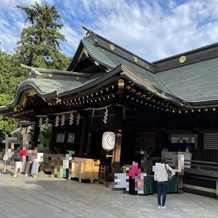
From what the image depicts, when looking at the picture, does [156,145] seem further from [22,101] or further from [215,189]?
[22,101]

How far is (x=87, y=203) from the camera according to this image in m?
6.65

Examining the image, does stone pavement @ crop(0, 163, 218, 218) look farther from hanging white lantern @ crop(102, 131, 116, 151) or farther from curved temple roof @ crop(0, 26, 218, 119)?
curved temple roof @ crop(0, 26, 218, 119)

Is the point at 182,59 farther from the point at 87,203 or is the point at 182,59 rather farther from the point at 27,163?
the point at 87,203

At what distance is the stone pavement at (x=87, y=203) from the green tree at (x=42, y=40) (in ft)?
83.1

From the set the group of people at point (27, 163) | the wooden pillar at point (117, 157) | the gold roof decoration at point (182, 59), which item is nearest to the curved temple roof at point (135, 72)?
the gold roof decoration at point (182, 59)

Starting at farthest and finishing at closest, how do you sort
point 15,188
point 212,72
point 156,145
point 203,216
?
point 212,72 < point 156,145 < point 15,188 < point 203,216

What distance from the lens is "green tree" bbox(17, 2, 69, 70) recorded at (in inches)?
1261

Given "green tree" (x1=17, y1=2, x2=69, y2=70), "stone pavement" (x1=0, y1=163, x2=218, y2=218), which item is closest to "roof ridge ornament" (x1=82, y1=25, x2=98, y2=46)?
"stone pavement" (x1=0, y1=163, x2=218, y2=218)

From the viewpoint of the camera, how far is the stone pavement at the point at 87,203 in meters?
5.62

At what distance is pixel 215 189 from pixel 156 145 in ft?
10.9

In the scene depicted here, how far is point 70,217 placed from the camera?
17.2 ft

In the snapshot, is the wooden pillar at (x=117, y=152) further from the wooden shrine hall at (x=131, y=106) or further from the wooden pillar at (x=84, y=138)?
the wooden pillar at (x=84, y=138)

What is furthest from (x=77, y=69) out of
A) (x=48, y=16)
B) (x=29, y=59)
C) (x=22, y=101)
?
(x=48, y=16)

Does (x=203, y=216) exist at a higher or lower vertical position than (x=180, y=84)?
lower
